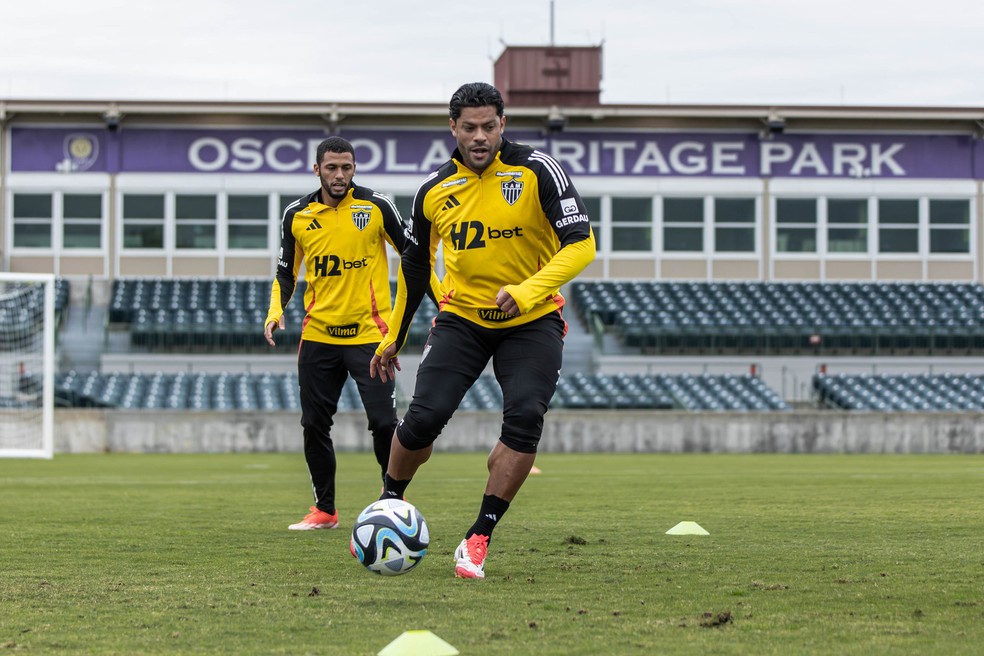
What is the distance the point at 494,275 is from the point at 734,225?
32011 millimetres

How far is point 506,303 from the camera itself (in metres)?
6.06

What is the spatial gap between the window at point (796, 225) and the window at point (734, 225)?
0.73m

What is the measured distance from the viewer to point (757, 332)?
109ft

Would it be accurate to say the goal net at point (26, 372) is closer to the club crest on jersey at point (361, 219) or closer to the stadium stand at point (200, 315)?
the stadium stand at point (200, 315)

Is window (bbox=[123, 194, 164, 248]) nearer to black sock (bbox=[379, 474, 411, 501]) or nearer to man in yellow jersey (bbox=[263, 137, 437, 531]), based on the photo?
man in yellow jersey (bbox=[263, 137, 437, 531])

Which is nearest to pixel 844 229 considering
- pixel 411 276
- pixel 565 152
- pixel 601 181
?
pixel 601 181

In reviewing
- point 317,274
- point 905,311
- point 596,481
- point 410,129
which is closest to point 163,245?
point 410,129

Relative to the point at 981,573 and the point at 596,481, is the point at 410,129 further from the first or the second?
the point at 981,573

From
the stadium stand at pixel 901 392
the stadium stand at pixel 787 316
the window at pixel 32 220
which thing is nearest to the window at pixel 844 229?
the stadium stand at pixel 787 316

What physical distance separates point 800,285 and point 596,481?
23264 mm

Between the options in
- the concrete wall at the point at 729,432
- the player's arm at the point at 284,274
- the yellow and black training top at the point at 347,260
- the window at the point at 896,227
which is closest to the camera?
the yellow and black training top at the point at 347,260

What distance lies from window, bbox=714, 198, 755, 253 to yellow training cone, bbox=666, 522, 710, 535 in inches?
1180

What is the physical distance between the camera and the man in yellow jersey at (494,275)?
6445mm

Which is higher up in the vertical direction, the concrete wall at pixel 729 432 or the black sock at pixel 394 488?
the black sock at pixel 394 488
